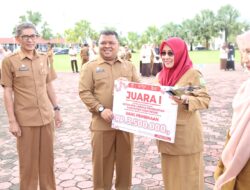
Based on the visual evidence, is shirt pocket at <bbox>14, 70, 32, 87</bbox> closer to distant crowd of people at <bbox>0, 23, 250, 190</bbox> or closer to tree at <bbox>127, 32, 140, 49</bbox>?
distant crowd of people at <bbox>0, 23, 250, 190</bbox>

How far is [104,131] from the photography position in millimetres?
3406

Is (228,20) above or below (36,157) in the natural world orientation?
above

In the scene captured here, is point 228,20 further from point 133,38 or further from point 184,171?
point 184,171

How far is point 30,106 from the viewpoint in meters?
3.31

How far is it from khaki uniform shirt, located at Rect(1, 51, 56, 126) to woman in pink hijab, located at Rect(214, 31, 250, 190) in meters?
2.03

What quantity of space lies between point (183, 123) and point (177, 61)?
55cm

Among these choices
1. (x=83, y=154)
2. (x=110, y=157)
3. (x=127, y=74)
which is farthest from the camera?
(x=83, y=154)

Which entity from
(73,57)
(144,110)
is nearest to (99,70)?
(144,110)

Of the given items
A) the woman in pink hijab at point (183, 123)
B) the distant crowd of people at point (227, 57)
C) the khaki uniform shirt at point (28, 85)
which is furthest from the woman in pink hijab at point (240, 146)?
the distant crowd of people at point (227, 57)

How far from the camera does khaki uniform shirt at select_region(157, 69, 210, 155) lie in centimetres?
279

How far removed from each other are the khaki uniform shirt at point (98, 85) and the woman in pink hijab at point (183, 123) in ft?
1.99

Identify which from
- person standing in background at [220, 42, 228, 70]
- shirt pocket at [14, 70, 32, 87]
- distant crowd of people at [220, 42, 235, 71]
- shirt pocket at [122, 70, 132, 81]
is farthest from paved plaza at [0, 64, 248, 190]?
person standing in background at [220, 42, 228, 70]

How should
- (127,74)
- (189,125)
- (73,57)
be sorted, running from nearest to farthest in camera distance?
(189,125)
(127,74)
(73,57)

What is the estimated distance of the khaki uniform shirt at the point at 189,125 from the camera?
2.79 m
